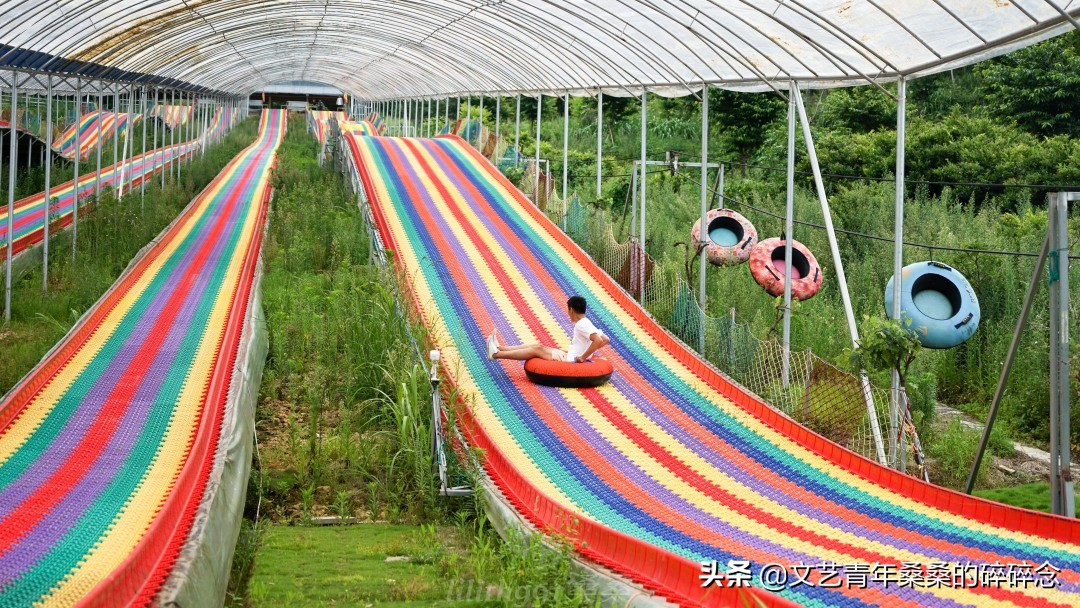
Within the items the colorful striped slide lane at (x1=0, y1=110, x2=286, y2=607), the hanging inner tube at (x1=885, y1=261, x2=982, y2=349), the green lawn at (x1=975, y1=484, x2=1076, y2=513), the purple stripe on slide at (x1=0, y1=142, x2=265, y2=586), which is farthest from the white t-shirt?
the purple stripe on slide at (x1=0, y1=142, x2=265, y2=586)

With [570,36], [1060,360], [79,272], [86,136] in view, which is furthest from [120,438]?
[86,136]

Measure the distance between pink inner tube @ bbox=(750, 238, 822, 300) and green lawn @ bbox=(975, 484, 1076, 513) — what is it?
328 centimetres

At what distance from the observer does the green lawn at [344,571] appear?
231 inches

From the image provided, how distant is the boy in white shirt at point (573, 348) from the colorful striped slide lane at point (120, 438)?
2.48m

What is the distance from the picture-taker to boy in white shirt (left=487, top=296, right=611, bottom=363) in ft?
31.9

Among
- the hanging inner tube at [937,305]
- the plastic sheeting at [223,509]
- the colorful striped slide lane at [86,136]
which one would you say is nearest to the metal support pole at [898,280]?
the hanging inner tube at [937,305]

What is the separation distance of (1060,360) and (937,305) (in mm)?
3072

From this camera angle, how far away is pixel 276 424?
9445 mm

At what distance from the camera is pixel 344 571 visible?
6.32 m

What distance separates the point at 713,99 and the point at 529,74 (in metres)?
12.7

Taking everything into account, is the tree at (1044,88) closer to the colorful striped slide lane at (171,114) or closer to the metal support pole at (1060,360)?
the metal support pole at (1060,360)

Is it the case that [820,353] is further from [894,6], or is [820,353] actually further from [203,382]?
[203,382]

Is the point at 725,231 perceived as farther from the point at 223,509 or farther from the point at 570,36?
the point at 223,509

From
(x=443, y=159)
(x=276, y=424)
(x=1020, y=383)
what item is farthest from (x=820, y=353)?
(x=443, y=159)
